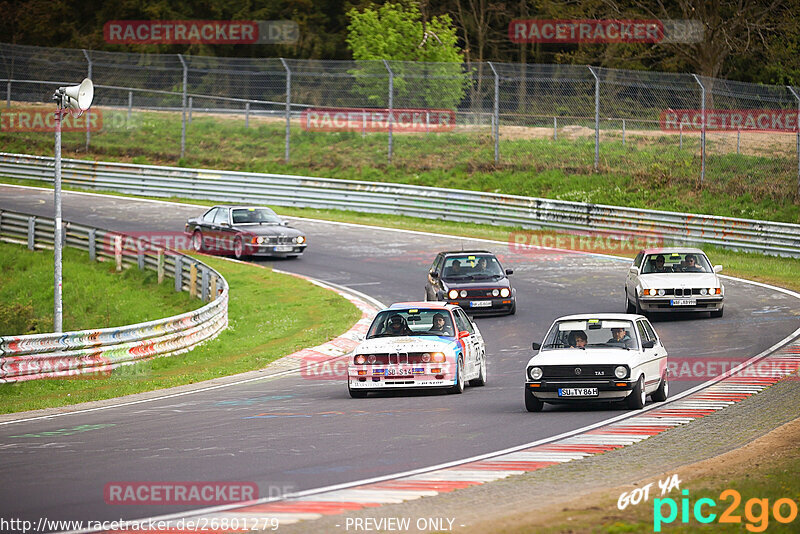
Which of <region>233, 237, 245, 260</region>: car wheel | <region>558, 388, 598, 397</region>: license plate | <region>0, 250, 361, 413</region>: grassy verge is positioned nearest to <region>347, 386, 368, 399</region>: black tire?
<region>558, 388, 598, 397</region>: license plate

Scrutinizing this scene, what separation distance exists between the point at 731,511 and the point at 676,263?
1543 cm

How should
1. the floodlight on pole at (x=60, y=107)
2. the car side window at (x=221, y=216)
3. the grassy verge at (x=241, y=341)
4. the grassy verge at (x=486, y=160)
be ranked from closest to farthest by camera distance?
the grassy verge at (x=241, y=341)
the floodlight on pole at (x=60, y=107)
the car side window at (x=221, y=216)
the grassy verge at (x=486, y=160)

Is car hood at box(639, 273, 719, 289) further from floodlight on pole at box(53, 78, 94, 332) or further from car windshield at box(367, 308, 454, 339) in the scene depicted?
floodlight on pole at box(53, 78, 94, 332)

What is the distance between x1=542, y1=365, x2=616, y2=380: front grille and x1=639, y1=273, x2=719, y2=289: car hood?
8781 millimetres

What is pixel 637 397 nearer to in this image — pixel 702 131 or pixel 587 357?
pixel 587 357

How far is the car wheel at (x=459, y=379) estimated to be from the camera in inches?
610

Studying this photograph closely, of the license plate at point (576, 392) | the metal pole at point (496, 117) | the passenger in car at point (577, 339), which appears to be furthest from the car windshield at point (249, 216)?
the license plate at point (576, 392)

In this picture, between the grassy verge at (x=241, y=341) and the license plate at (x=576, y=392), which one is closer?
the license plate at (x=576, y=392)

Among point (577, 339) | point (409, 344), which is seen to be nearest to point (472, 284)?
point (409, 344)

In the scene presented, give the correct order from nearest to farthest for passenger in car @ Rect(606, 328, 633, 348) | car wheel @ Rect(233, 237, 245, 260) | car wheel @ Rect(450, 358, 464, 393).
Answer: passenger in car @ Rect(606, 328, 633, 348)
car wheel @ Rect(450, 358, 464, 393)
car wheel @ Rect(233, 237, 245, 260)

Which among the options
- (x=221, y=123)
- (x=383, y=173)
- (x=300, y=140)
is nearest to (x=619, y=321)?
(x=383, y=173)

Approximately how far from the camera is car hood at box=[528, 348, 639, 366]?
1341cm

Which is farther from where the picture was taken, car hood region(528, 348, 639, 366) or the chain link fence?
the chain link fence

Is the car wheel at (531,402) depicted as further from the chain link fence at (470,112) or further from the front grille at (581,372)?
the chain link fence at (470,112)
